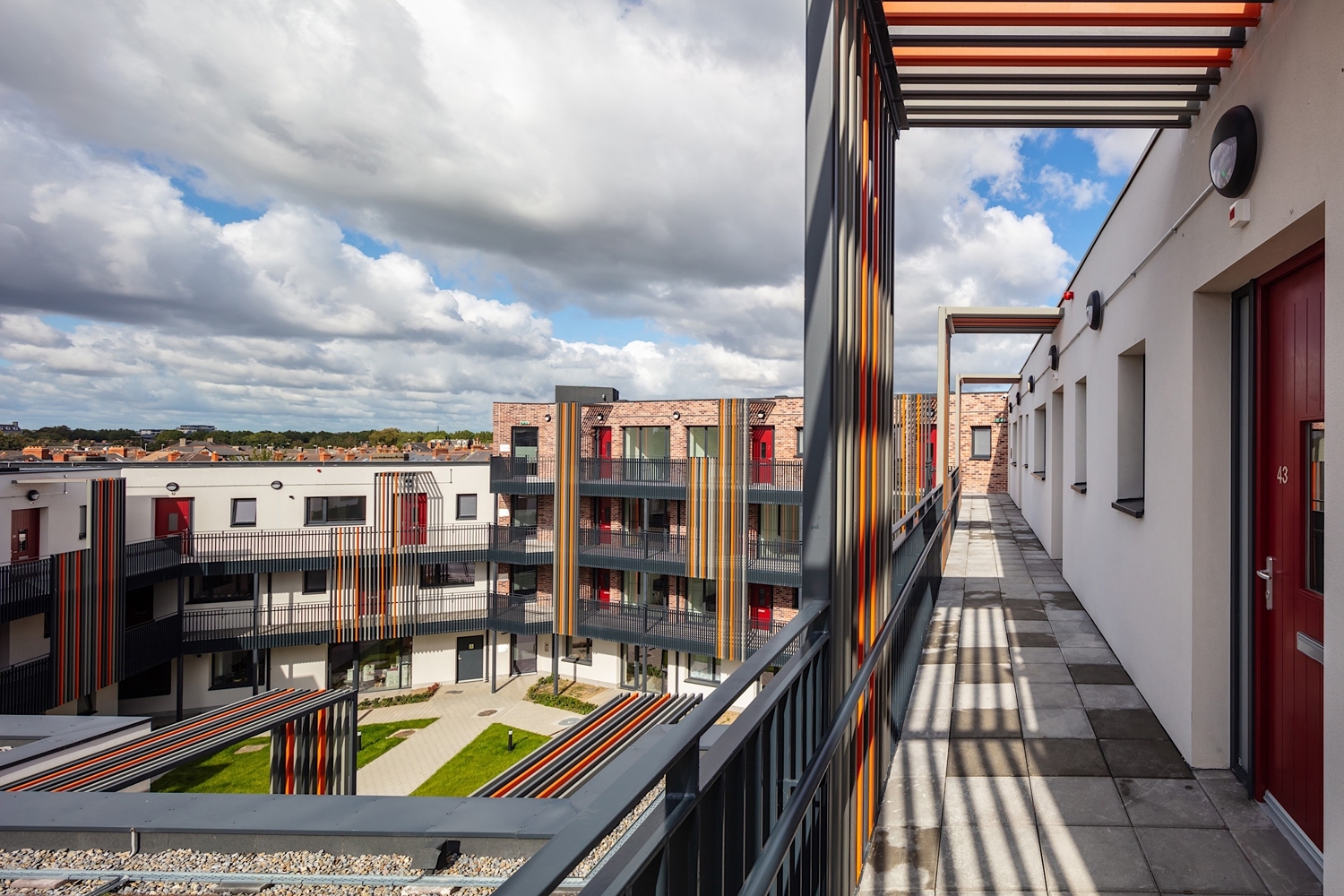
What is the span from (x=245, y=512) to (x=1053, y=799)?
22.4 m

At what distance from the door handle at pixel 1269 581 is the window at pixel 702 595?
17366 millimetres

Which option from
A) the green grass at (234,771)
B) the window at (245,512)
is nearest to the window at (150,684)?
the window at (245,512)

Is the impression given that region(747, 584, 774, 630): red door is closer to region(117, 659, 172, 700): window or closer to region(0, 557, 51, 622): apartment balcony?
region(117, 659, 172, 700): window

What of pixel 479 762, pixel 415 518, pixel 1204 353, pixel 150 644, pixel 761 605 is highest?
pixel 1204 353

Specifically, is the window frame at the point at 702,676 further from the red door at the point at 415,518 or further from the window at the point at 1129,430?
the window at the point at 1129,430

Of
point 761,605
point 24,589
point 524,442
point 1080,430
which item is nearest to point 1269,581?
point 1080,430

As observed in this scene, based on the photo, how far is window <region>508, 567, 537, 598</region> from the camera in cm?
2169

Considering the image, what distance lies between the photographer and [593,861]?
357 cm

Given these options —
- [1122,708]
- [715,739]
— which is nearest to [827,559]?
[715,739]

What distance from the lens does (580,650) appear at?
70.1ft

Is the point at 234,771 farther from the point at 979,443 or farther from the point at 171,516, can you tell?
the point at 979,443

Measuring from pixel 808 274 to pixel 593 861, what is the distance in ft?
11.1

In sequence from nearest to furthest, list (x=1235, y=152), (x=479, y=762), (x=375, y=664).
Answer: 1. (x=1235, y=152)
2. (x=479, y=762)
3. (x=375, y=664)

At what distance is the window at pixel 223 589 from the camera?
1914 cm
